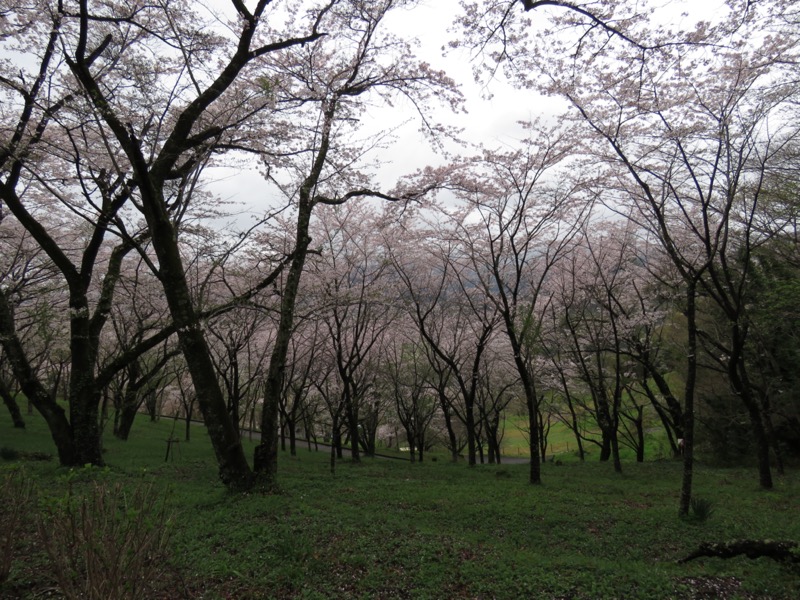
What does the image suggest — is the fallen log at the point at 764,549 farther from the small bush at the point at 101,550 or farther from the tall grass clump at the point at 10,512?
the tall grass clump at the point at 10,512

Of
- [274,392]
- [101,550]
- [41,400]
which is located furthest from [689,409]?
[41,400]

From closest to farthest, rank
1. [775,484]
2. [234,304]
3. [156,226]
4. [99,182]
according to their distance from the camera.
Answer: 1. [156,226]
2. [99,182]
3. [234,304]
4. [775,484]

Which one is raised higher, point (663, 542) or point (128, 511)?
point (128, 511)

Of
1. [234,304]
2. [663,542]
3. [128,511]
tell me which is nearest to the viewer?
[128,511]

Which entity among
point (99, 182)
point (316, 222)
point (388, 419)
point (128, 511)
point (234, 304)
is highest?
point (316, 222)

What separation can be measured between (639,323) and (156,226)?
13585 millimetres

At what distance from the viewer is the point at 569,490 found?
30.4ft

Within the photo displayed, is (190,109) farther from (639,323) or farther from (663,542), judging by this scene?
(639,323)

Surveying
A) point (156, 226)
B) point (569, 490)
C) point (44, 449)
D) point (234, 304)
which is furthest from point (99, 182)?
point (569, 490)

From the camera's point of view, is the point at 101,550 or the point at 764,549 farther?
the point at 764,549

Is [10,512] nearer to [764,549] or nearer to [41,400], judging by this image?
[41,400]

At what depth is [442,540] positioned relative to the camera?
5.23 m

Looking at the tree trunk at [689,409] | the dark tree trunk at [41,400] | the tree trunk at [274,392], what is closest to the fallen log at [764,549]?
the tree trunk at [689,409]

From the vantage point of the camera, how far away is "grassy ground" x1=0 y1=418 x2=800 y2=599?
3954 millimetres
